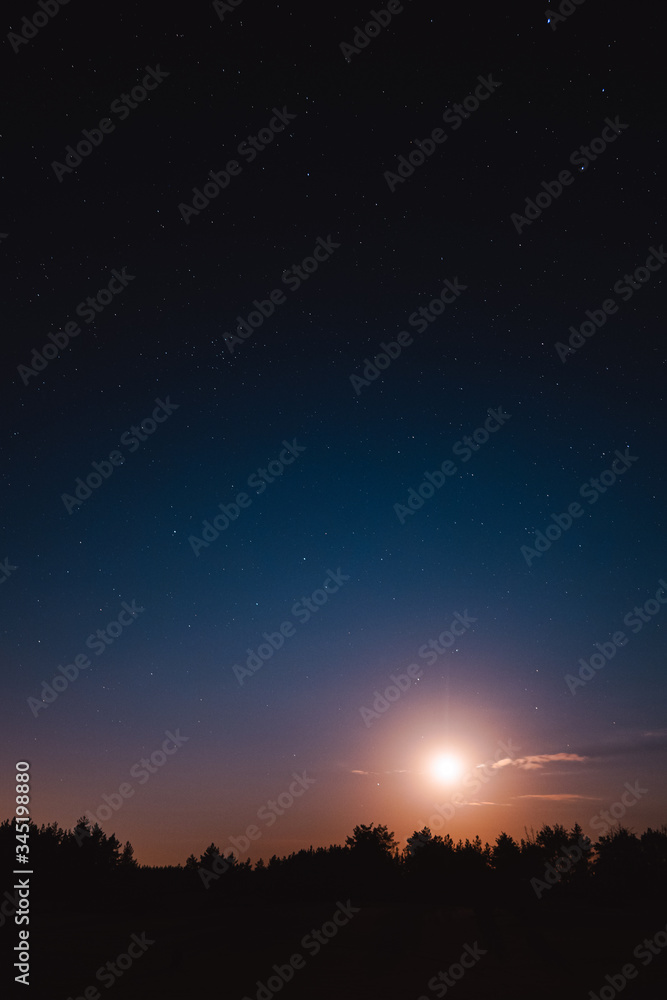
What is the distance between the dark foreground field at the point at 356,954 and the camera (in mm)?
19750

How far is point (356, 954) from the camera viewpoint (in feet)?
79.5

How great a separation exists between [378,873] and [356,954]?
18.8m

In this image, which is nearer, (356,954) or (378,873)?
(356,954)

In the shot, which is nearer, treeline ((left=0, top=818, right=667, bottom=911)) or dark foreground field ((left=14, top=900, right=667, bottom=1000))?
dark foreground field ((left=14, top=900, right=667, bottom=1000))

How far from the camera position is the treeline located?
35938 mm

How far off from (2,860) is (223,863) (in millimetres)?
14864

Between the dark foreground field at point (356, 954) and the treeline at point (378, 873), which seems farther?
the treeline at point (378, 873)

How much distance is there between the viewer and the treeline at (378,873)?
118 feet

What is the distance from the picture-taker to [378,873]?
136ft

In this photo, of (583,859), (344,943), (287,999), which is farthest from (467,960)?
(583,859)

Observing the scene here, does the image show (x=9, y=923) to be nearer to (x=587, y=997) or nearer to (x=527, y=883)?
(x=587, y=997)

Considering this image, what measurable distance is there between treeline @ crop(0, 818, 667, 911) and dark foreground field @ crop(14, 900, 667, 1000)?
397 cm

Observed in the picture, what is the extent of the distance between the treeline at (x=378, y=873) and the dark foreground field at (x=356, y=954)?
3.97 meters

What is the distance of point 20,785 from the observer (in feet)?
57.7
